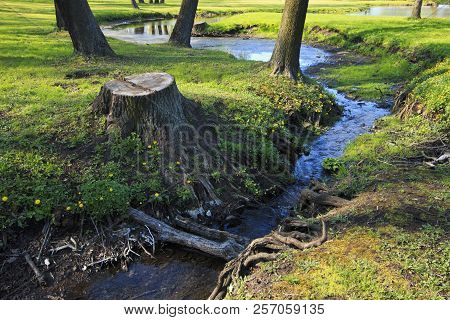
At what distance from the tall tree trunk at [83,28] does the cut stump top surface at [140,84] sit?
22.0 ft

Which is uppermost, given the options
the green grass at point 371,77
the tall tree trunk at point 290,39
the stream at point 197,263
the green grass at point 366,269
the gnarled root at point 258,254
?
the tall tree trunk at point 290,39

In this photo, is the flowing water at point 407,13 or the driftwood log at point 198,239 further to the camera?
the flowing water at point 407,13

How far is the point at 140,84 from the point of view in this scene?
8430 mm

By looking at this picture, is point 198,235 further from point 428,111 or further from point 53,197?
point 428,111

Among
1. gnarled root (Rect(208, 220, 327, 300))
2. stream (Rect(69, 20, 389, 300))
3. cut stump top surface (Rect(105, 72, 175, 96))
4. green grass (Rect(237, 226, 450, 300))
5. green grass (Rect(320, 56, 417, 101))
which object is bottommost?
stream (Rect(69, 20, 389, 300))

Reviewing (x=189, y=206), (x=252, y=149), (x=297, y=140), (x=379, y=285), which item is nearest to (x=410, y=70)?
(x=297, y=140)

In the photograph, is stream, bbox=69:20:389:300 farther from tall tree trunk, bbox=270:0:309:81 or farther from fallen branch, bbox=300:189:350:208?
tall tree trunk, bbox=270:0:309:81

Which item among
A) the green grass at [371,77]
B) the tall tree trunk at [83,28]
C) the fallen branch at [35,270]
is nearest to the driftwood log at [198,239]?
the fallen branch at [35,270]

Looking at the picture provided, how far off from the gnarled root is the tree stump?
3199 mm

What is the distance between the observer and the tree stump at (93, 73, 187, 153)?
7.89 metres

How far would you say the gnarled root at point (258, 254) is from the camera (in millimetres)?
5332

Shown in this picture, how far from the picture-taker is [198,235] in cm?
688

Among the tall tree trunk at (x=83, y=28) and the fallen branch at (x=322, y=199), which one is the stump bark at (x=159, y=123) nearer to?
the fallen branch at (x=322, y=199)

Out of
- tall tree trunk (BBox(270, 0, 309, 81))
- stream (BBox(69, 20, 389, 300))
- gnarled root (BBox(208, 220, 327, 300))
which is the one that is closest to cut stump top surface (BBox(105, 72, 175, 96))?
stream (BBox(69, 20, 389, 300))
